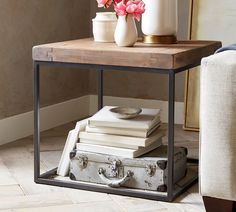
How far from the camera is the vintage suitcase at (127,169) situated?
217cm

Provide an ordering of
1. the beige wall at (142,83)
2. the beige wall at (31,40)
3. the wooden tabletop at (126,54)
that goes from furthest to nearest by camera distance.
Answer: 1. the beige wall at (142,83)
2. the beige wall at (31,40)
3. the wooden tabletop at (126,54)

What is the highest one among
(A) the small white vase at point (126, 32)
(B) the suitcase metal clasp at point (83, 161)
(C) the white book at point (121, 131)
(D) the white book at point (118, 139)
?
(A) the small white vase at point (126, 32)

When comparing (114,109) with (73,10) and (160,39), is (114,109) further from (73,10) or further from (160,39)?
(73,10)

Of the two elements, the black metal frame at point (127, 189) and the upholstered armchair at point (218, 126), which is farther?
the black metal frame at point (127, 189)

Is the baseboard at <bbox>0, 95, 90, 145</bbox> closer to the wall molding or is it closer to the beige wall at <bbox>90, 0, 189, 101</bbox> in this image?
the wall molding

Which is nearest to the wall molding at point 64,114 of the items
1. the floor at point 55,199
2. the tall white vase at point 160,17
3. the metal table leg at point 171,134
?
the floor at point 55,199

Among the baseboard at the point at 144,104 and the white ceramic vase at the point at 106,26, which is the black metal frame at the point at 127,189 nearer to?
the white ceramic vase at the point at 106,26

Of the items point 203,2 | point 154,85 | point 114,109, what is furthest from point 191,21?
point 114,109

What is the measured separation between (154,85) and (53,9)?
0.75 m

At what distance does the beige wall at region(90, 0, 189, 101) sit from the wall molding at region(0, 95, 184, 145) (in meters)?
0.04

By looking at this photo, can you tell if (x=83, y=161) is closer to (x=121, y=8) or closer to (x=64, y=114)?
(x=121, y=8)

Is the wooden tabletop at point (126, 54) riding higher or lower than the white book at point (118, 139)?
higher

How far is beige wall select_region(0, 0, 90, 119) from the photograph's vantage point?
2.98m

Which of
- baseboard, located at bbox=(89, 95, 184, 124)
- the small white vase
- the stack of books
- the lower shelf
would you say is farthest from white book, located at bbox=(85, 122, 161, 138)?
baseboard, located at bbox=(89, 95, 184, 124)
